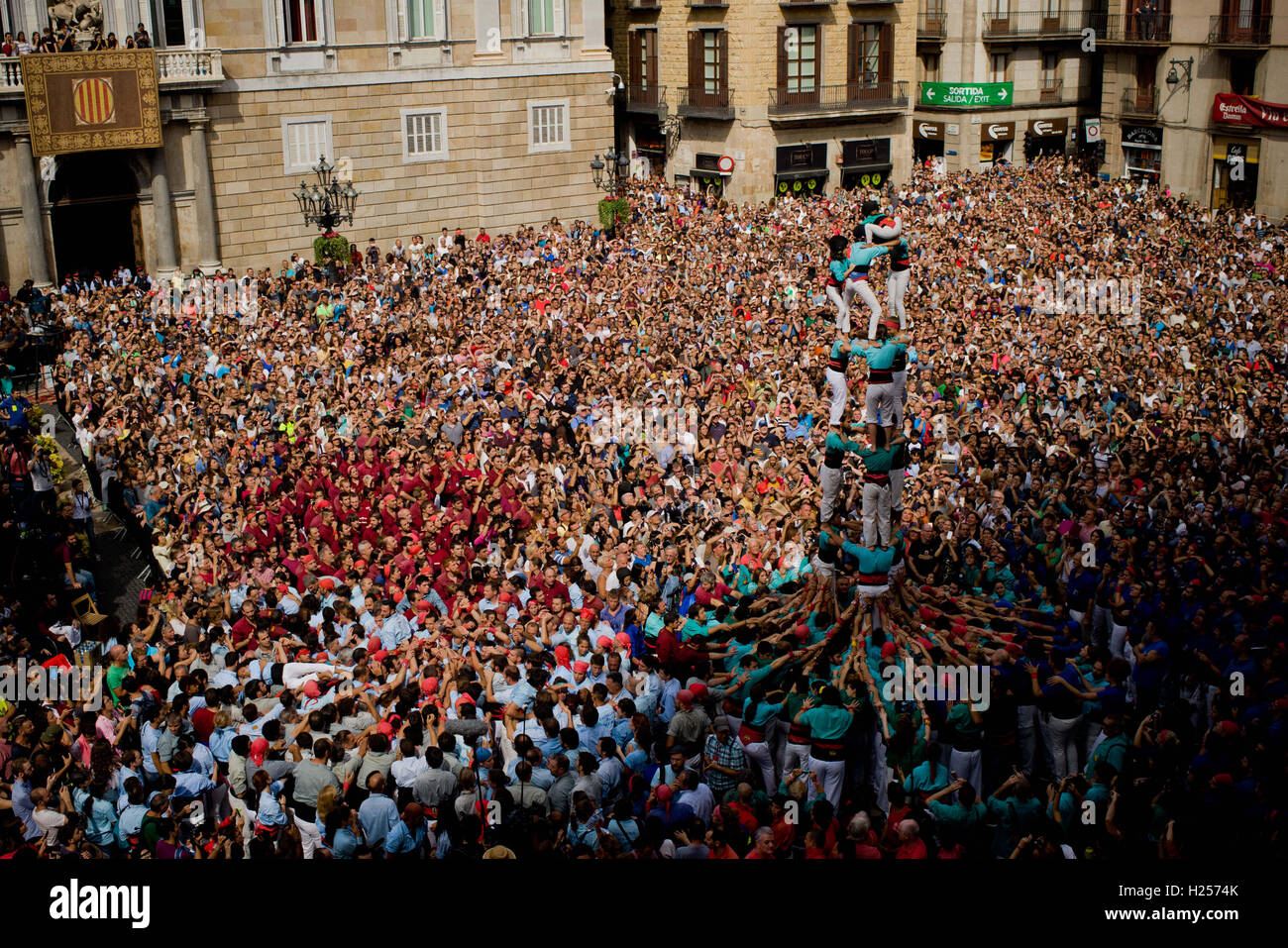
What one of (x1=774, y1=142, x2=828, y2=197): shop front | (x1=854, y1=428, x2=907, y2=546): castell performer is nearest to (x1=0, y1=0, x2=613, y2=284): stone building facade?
(x1=774, y1=142, x2=828, y2=197): shop front

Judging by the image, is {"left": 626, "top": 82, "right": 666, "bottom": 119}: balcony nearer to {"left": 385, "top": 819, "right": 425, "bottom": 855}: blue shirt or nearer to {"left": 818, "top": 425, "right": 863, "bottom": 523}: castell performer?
{"left": 818, "top": 425, "right": 863, "bottom": 523}: castell performer

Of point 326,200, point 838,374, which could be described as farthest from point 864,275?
point 326,200

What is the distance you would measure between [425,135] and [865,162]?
678 inches

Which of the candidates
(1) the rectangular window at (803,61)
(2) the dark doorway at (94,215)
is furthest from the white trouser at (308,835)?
(1) the rectangular window at (803,61)

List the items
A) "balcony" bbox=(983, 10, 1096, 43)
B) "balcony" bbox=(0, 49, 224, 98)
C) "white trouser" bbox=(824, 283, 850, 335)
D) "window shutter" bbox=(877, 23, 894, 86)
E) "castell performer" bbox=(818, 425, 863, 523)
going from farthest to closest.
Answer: "balcony" bbox=(983, 10, 1096, 43), "window shutter" bbox=(877, 23, 894, 86), "balcony" bbox=(0, 49, 224, 98), "white trouser" bbox=(824, 283, 850, 335), "castell performer" bbox=(818, 425, 863, 523)

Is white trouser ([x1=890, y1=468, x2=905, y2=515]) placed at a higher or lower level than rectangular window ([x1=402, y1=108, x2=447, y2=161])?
lower

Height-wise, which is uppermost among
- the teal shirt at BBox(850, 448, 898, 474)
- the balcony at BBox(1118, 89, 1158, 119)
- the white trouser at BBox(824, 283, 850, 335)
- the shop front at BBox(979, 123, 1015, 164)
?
the balcony at BBox(1118, 89, 1158, 119)

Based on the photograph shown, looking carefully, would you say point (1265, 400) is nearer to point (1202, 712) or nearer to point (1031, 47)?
point (1202, 712)

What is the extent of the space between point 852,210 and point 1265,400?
19101 mm

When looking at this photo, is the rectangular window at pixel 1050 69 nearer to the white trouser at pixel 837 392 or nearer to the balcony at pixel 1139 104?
the balcony at pixel 1139 104

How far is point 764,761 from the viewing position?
1138 centimetres

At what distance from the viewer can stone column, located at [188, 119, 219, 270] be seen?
32500 mm

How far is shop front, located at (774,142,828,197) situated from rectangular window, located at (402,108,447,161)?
1263cm

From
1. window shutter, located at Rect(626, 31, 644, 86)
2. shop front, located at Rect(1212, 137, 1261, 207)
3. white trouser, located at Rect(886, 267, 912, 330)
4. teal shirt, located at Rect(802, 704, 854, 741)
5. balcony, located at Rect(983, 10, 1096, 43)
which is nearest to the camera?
teal shirt, located at Rect(802, 704, 854, 741)
